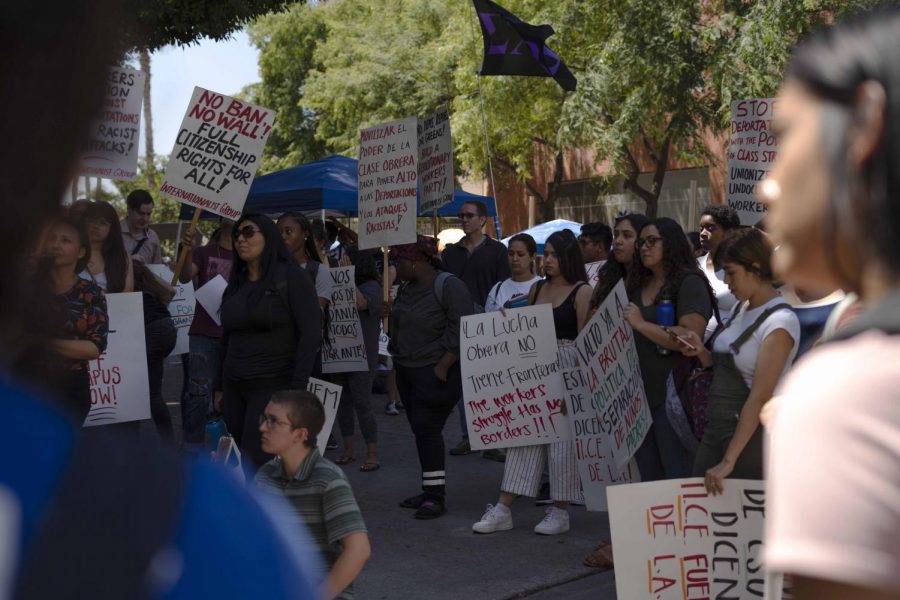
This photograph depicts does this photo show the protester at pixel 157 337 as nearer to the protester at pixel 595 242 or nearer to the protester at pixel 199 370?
the protester at pixel 199 370

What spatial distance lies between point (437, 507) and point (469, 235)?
12.5ft

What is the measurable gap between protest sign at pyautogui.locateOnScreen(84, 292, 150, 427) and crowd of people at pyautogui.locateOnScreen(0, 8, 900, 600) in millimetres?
179

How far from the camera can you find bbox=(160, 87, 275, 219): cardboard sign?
880 cm

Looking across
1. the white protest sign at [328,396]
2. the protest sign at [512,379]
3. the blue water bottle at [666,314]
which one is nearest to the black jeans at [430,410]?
the protest sign at [512,379]

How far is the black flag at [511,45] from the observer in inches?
453

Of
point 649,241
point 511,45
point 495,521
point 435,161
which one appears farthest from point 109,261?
point 511,45

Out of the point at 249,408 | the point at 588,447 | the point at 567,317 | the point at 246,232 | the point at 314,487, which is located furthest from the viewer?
the point at 567,317

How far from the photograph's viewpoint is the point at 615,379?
6.39 metres

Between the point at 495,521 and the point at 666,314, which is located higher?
the point at 666,314

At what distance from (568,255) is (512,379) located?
0.94 metres

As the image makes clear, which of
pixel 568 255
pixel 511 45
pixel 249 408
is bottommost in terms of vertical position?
pixel 249 408

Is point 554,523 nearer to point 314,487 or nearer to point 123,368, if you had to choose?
point 123,368

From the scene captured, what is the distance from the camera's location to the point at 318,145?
155ft

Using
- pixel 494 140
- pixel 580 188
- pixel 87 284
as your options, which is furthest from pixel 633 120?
pixel 87 284
